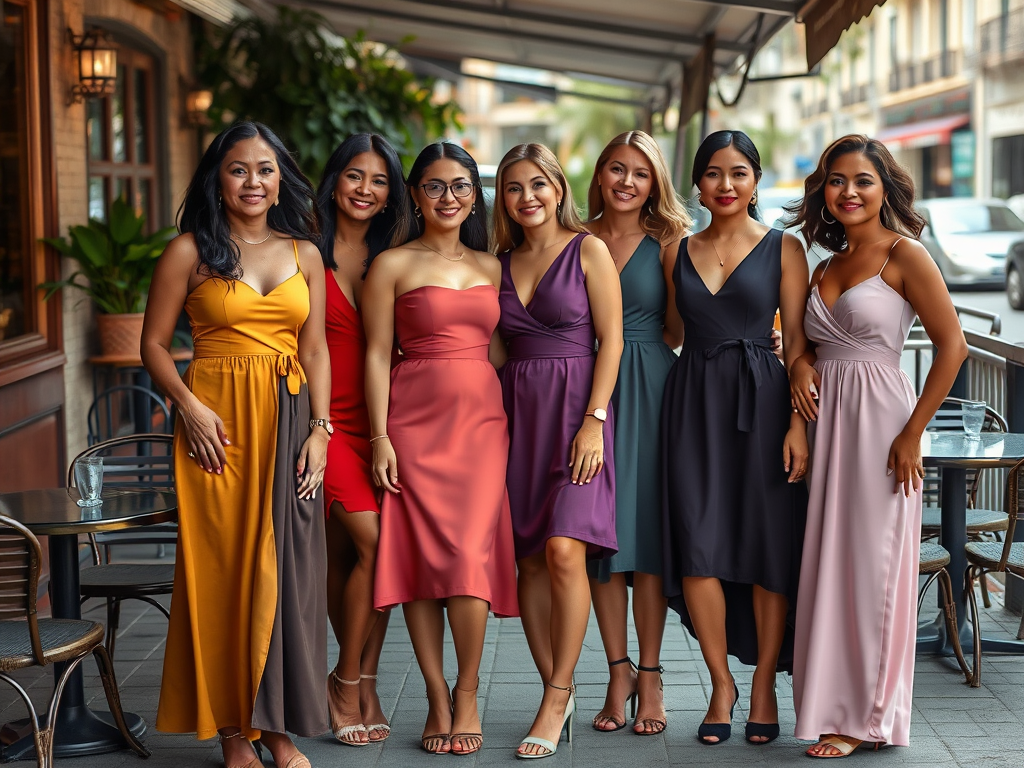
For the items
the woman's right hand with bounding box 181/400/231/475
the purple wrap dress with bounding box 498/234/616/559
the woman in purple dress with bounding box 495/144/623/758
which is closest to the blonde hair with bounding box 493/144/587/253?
the woman in purple dress with bounding box 495/144/623/758

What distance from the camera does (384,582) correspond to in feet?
12.0

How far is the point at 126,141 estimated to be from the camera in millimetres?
7527

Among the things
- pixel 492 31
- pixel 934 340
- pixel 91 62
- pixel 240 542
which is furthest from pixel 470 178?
pixel 492 31

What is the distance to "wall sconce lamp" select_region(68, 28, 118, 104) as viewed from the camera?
621 cm

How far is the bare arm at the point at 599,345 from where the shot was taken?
3641 millimetres

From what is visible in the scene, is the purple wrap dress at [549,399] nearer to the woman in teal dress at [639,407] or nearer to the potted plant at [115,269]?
the woman in teal dress at [639,407]

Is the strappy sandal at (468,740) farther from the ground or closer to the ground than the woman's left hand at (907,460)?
closer to the ground

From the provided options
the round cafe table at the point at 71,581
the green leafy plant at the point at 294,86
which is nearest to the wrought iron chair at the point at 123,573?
the round cafe table at the point at 71,581

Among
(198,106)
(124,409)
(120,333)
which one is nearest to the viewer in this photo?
(120,333)

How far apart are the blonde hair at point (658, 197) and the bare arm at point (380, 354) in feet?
2.50

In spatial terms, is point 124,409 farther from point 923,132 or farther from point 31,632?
point 923,132

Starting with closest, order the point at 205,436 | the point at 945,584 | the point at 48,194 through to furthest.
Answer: the point at 205,436 → the point at 945,584 → the point at 48,194

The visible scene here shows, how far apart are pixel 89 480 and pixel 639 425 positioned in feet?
5.77

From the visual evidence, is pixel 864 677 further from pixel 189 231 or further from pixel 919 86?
pixel 919 86
